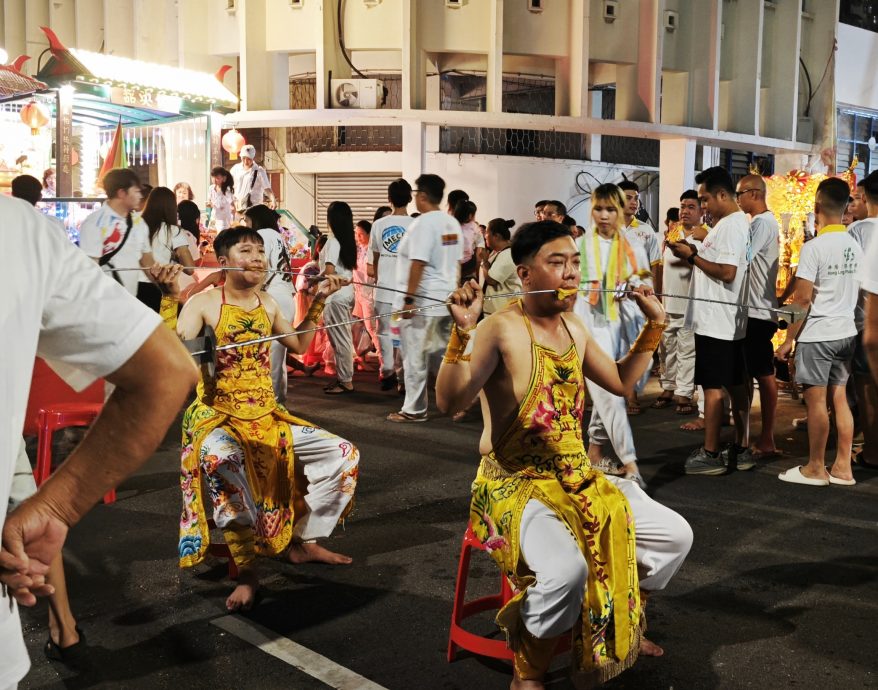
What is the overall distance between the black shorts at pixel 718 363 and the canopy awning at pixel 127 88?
8236 mm

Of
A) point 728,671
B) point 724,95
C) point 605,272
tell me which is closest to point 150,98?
point 605,272

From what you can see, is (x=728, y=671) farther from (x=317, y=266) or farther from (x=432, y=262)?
(x=317, y=266)

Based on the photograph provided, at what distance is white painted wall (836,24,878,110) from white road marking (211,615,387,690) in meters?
22.7

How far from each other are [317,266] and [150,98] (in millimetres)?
4458

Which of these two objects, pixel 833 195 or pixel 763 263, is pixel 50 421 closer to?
pixel 763 263

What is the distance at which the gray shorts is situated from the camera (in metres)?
6.13

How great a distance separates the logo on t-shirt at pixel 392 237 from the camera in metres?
8.91

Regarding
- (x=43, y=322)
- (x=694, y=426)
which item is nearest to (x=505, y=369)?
(x=43, y=322)

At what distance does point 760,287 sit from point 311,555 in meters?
3.79

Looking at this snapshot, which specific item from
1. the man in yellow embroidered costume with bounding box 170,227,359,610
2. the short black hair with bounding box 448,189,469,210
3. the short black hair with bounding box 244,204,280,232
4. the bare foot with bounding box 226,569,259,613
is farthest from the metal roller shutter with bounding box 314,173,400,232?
the bare foot with bounding box 226,569,259,613

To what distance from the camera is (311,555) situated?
184 inches

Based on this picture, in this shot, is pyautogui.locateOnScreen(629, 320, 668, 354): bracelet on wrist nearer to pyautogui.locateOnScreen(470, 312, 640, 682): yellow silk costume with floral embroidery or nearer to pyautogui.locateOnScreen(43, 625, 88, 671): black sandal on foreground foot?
pyautogui.locateOnScreen(470, 312, 640, 682): yellow silk costume with floral embroidery

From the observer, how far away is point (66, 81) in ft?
37.4

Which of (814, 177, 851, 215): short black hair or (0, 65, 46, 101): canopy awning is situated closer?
(814, 177, 851, 215): short black hair
